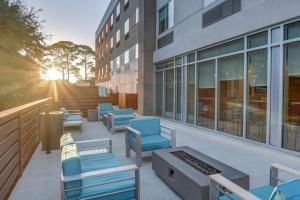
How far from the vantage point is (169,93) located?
1084 centimetres

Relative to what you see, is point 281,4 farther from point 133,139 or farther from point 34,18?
point 34,18

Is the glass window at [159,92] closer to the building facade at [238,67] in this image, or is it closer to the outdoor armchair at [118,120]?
the building facade at [238,67]

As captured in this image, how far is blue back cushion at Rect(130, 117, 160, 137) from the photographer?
498cm

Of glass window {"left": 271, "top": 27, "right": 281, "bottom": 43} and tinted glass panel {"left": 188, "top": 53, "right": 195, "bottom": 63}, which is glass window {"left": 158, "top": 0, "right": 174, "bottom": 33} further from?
glass window {"left": 271, "top": 27, "right": 281, "bottom": 43}

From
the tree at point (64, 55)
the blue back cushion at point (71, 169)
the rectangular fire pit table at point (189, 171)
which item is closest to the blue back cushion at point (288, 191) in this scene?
the rectangular fire pit table at point (189, 171)

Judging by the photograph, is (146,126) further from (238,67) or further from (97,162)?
(238,67)

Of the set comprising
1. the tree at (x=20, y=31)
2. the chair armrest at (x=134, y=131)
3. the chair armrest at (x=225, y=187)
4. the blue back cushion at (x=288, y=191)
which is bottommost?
the chair armrest at (x=225, y=187)

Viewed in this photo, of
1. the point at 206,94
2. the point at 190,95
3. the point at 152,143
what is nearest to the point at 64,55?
the point at 190,95

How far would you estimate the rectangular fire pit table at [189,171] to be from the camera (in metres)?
2.67

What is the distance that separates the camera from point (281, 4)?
4934 mm

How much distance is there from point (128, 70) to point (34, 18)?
7.61m

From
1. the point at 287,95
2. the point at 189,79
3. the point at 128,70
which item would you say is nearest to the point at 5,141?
the point at 287,95

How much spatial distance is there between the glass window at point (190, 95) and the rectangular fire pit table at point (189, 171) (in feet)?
16.2

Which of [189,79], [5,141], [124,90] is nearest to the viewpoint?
[5,141]
